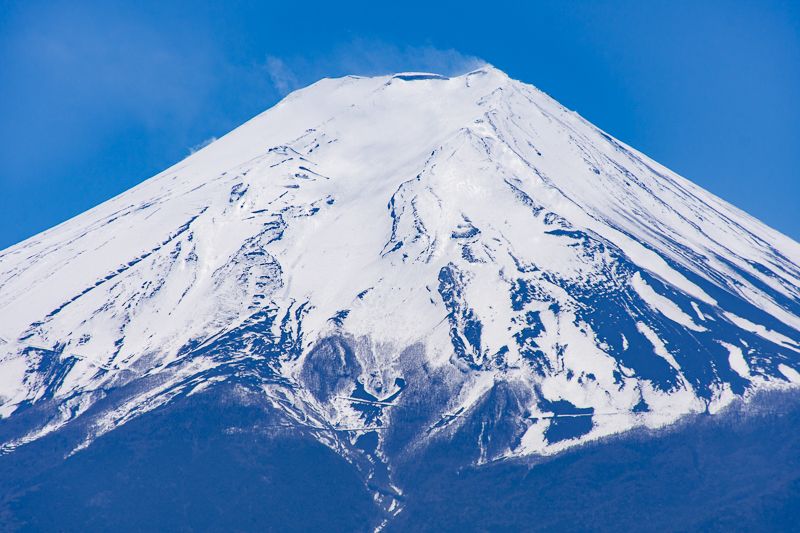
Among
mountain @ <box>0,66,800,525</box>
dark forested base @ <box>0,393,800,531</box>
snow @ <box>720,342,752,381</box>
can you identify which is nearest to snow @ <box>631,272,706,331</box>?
mountain @ <box>0,66,800,525</box>

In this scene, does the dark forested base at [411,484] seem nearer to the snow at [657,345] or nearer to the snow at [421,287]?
the snow at [421,287]

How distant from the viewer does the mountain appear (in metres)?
132

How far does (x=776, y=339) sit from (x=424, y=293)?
137 feet

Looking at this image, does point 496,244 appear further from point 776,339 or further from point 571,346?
point 776,339

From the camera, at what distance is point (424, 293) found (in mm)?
150500

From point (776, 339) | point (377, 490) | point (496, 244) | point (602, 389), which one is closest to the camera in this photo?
point (377, 490)

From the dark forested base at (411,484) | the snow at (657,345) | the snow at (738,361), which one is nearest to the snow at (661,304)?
the snow at (657,345)

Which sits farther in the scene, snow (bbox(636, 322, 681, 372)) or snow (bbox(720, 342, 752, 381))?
snow (bbox(636, 322, 681, 372))

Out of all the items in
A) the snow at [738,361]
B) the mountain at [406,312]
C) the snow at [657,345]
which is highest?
the mountain at [406,312]

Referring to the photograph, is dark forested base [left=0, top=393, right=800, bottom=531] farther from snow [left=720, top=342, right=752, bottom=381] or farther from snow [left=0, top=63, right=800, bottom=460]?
snow [left=720, top=342, right=752, bottom=381]

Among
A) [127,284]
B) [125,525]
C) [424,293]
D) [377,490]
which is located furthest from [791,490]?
[127,284]

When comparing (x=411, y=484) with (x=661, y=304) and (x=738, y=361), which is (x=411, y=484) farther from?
(x=661, y=304)

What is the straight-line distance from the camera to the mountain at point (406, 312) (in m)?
132

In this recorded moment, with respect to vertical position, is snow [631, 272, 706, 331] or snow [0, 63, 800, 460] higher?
snow [0, 63, 800, 460]
